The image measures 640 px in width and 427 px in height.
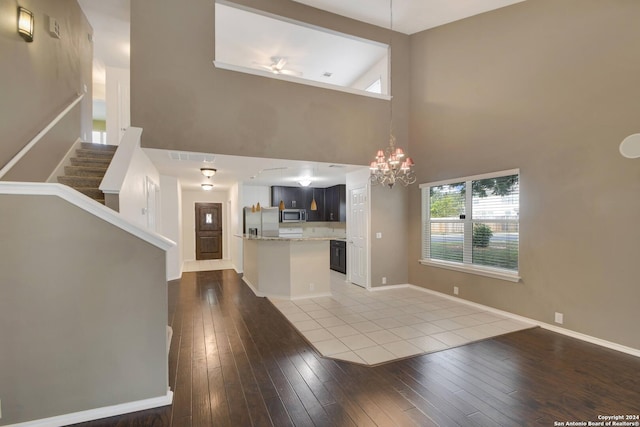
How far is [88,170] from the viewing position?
3.89 metres

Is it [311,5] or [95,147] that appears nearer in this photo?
[95,147]

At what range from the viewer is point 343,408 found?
2.20 metres

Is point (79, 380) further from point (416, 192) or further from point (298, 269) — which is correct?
point (416, 192)

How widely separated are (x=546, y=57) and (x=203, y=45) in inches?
187

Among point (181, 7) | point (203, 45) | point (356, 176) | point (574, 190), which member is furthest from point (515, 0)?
point (181, 7)

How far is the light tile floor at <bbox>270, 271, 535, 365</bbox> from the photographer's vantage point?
321 centimetres

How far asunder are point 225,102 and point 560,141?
4616mm

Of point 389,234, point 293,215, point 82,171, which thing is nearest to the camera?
point 82,171

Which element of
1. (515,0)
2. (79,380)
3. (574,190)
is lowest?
(79,380)

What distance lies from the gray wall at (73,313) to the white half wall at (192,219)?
24.6 ft

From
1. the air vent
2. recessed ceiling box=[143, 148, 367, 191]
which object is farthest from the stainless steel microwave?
the air vent

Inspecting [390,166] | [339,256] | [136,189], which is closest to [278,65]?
[390,166]

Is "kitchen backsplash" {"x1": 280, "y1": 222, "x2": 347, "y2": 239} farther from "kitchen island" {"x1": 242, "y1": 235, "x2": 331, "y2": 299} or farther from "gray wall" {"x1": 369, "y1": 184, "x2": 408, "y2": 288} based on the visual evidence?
"kitchen island" {"x1": 242, "y1": 235, "x2": 331, "y2": 299}

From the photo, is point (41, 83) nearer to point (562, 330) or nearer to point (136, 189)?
point (136, 189)
